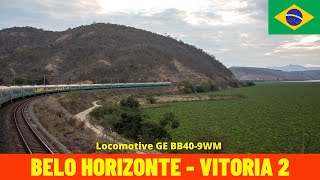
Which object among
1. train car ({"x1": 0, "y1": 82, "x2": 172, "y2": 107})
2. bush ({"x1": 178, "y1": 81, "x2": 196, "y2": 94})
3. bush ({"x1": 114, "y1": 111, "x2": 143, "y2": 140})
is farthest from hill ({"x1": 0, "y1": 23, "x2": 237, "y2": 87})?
bush ({"x1": 114, "y1": 111, "x2": 143, "y2": 140})

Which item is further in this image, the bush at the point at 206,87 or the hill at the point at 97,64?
the hill at the point at 97,64

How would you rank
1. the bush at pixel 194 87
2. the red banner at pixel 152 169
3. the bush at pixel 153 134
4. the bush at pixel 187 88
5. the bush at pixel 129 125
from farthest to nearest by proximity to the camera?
1. the bush at pixel 194 87
2. the bush at pixel 187 88
3. the bush at pixel 129 125
4. the bush at pixel 153 134
5. the red banner at pixel 152 169

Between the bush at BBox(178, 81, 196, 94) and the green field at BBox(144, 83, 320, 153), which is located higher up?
the bush at BBox(178, 81, 196, 94)

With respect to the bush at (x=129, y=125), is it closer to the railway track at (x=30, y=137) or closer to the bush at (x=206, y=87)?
the railway track at (x=30, y=137)

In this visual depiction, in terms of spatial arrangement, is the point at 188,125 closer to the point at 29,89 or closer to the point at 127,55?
the point at 29,89

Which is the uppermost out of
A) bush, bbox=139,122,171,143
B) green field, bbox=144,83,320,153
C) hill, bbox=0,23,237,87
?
hill, bbox=0,23,237,87

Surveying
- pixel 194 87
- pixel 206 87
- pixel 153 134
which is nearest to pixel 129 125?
pixel 153 134

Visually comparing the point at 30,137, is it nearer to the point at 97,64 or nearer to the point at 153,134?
the point at 153,134

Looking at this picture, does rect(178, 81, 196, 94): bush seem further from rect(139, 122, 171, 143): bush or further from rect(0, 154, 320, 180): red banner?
rect(0, 154, 320, 180): red banner

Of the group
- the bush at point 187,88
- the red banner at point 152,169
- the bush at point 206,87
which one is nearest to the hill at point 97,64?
the bush at point 206,87

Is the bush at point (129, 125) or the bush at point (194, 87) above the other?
the bush at point (194, 87)
